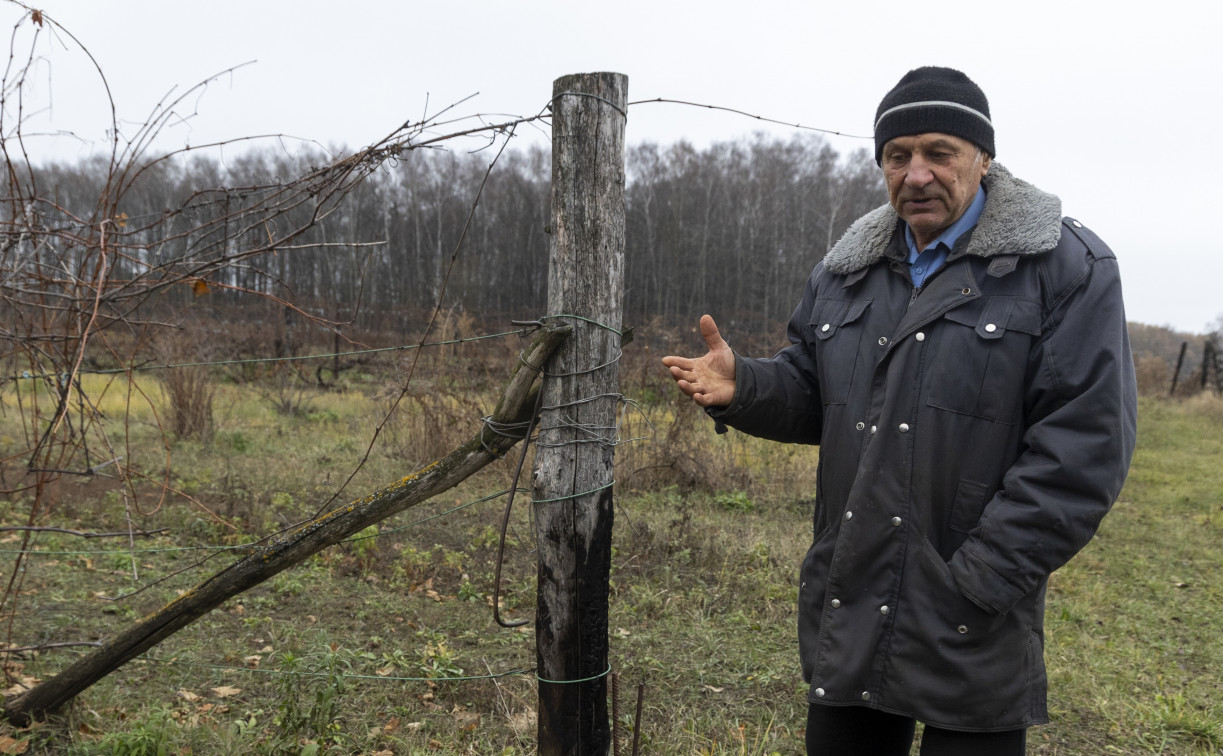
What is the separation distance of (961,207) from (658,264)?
33.3m

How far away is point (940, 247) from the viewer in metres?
1.91

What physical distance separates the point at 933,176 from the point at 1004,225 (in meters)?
0.19

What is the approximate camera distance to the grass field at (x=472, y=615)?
307cm

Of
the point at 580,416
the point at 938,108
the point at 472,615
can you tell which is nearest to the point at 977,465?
the point at 938,108

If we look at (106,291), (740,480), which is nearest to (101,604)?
(106,291)

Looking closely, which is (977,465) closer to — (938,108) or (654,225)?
(938,108)

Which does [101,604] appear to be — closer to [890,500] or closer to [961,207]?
[890,500]

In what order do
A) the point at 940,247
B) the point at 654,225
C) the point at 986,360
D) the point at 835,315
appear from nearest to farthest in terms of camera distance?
1. the point at 986,360
2. the point at 940,247
3. the point at 835,315
4. the point at 654,225

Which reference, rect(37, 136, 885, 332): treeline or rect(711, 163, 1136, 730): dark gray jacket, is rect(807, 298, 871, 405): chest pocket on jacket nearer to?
rect(711, 163, 1136, 730): dark gray jacket

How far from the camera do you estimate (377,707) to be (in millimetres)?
3268

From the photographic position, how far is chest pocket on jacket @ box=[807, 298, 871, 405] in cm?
194

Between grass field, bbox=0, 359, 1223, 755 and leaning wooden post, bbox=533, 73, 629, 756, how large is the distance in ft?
2.06

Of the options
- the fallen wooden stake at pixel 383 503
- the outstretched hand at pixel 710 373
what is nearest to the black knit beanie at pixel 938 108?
the outstretched hand at pixel 710 373

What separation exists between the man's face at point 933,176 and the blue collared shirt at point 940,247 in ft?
0.07
